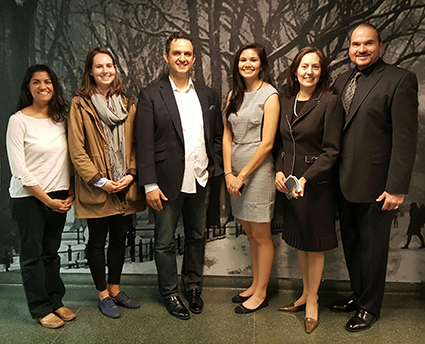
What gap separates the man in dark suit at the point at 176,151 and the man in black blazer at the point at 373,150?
0.92m

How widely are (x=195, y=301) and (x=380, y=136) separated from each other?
176 centimetres

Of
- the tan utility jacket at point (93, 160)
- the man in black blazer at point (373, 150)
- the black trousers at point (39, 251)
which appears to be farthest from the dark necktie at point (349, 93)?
the black trousers at point (39, 251)

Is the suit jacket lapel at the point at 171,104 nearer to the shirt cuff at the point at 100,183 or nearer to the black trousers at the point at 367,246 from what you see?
the shirt cuff at the point at 100,183

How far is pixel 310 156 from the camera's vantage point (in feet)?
8.18

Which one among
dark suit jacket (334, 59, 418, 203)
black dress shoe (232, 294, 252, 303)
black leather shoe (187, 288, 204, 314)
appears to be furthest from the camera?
black dress shoe (232, 294, 252, 303)

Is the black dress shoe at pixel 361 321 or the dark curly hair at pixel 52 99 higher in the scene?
the dark curly hair at pixel 52 99

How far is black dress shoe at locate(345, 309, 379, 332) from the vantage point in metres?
2.59

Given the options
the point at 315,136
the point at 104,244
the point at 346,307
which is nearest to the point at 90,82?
the point at 104,244

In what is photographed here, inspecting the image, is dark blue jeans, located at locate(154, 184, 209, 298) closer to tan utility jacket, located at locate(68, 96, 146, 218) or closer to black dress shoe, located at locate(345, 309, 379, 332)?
tan utility jacket, located at locate(68, 96, 146, 218)

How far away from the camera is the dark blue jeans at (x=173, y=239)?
2791 mm

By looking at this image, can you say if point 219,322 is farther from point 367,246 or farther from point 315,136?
point 315,136

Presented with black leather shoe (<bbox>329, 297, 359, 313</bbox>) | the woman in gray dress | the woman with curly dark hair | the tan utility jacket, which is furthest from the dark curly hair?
black leather shoe (<bbox>329, 297, 359, 313</bbox>)

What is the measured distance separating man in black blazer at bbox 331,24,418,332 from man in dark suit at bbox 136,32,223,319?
924mm

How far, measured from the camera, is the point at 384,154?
2408 mm
